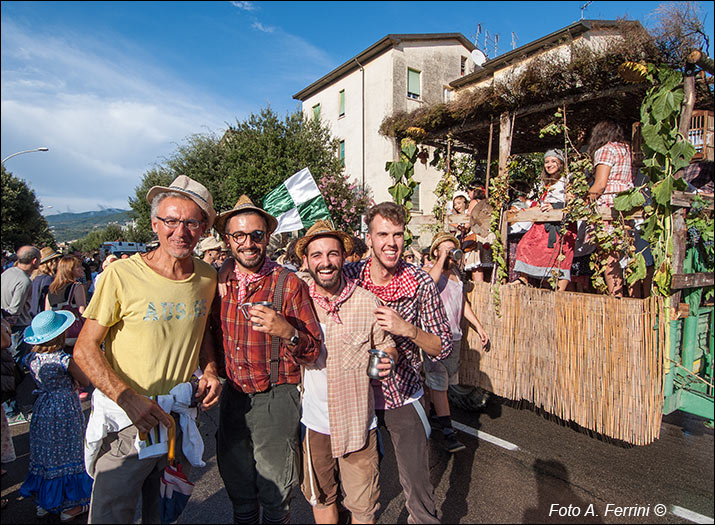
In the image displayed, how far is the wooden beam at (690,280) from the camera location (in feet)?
10.5

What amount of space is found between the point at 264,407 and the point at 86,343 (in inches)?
37.6

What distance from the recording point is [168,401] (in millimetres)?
2137

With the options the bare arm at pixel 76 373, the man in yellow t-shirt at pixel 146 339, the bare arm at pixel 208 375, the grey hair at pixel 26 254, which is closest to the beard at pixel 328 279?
the man in yellow t-shirt at pixel 146 339

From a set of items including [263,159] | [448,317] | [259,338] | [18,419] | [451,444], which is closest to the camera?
[259,338]

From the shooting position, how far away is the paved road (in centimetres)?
294

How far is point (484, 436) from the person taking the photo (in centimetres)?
416

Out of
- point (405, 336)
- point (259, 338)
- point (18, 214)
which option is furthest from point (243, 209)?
point (18, 214)

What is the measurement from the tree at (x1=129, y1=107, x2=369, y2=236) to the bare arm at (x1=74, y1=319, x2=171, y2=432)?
1613 centimetres

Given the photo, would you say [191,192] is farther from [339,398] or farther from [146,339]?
[339,398]

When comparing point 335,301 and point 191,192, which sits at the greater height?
point 191,192

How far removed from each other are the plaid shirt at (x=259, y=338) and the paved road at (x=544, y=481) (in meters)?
1.38

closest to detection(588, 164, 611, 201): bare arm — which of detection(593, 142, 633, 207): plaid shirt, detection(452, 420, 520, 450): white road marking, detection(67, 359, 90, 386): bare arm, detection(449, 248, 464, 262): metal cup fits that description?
detection(593, 142, 633, 207): plaid shirt

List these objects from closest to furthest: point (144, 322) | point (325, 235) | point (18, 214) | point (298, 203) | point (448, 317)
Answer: point (144, 322) < point (325, 235) < point (448, 317) < point (298, 203) < point (18, 214)

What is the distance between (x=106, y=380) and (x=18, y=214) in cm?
3470
